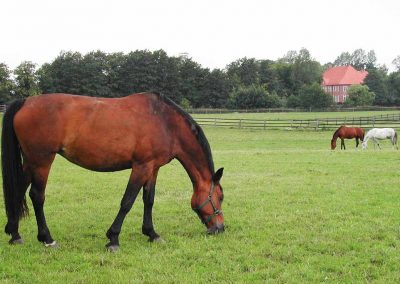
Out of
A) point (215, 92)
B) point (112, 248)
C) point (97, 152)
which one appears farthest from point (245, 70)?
point (112, 248)

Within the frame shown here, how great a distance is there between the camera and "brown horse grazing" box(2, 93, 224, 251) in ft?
19.0

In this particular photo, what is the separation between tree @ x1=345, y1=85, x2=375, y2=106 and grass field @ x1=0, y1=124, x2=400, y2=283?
265ft

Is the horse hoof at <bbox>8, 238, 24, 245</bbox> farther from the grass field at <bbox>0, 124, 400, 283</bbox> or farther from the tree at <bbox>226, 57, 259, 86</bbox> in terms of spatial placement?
the tree at <bbox>226, 57, 259, 86</bbox>

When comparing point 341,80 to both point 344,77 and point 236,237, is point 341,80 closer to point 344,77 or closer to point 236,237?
point 344,77

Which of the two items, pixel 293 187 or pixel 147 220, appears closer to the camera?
pixel 147 220

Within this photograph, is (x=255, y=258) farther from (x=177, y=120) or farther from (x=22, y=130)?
(x=22, y=130)

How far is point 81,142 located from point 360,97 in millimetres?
89556

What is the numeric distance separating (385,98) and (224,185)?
93611 millimetres

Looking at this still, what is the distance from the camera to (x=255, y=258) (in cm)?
525

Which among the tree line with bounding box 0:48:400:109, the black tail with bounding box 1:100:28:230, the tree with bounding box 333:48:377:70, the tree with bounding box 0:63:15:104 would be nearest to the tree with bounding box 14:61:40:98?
the tree with bounding box 0:63:15:104

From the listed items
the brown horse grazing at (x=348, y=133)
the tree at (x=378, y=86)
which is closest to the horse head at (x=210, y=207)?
the brown horse grazing at (x=348, y=133)

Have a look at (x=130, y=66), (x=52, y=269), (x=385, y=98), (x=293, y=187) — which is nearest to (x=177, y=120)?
(x=52, y=269)

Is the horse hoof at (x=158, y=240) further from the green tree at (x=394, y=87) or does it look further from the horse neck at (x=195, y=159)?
the green tree at (x=394, y=87)

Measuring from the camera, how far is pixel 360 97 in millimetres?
88250
